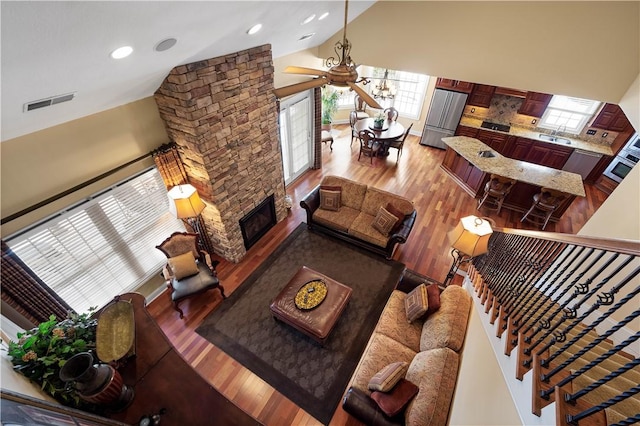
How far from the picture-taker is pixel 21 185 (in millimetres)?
2480

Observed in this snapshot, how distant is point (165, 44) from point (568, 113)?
9.20 m

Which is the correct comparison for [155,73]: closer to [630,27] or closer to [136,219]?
[136,219]

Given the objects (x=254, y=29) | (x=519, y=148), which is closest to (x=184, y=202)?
(x=254, y=29)

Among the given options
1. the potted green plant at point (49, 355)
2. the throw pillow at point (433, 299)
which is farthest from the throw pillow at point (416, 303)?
the potted green plant at point (49, 355)

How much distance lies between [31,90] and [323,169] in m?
5.98

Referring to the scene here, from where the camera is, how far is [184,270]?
153 inches

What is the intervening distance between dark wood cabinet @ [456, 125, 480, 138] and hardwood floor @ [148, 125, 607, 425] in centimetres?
73

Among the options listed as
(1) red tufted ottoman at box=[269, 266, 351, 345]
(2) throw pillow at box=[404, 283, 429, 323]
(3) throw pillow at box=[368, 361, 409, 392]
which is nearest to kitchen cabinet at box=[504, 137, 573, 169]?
(2) throw pillow at box=[404, 283, 429, 323]

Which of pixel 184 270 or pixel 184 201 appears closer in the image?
pixel 184 201

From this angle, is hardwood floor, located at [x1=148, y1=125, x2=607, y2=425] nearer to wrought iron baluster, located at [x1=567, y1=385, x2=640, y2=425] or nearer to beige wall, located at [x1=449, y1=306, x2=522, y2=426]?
beige wall, located at [x1=449, y1=306, x2=522, y2=426]

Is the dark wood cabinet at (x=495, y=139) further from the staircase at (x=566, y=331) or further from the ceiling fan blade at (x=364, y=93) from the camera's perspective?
the ceiling fan blade at (x=364, y=93)

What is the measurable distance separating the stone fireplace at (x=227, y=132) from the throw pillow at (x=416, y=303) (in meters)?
2.87

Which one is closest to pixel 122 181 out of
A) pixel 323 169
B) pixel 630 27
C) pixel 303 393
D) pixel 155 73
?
pixel 155 73

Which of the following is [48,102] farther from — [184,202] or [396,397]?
[396,397]
